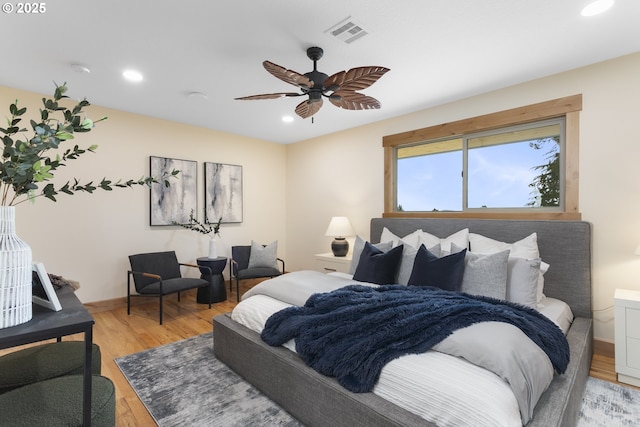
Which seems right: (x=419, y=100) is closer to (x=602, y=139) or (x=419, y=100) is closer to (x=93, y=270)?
(x=602, y=139)

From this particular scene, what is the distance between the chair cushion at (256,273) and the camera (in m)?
4.36

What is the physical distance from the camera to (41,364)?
5.28 feet

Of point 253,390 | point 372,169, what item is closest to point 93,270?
point 253,390

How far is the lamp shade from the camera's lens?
457 cm

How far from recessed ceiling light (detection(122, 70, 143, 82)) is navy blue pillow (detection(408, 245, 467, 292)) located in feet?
10.5

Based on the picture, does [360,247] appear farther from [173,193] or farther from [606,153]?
[173,193]

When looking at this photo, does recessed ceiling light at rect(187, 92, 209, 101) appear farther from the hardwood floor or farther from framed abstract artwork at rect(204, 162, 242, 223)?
the hardwood floor

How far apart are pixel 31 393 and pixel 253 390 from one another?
49.8 inches

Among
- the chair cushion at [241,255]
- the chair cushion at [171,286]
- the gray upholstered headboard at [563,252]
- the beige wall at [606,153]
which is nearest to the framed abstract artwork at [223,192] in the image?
the chair cushion at [241,255]

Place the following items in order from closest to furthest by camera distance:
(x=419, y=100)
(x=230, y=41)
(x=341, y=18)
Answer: (x=341, y=18) < (x=230, y=41) < (x=419, y=100)

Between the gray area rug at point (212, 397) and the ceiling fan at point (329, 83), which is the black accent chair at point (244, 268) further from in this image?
the ceiling fan at point (329, 83)

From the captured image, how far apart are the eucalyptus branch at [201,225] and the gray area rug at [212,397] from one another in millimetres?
2156

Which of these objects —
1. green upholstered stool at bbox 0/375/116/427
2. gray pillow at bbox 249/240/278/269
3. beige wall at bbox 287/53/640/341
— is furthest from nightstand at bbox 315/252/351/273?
green upholstered stool at bbox 0/375/116/427

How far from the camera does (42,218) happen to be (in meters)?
3.54
